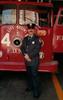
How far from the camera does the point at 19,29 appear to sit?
11328mm

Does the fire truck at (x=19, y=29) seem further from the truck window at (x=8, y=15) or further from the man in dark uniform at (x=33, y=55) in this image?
the man in dark uniform at (x=33, y=55)

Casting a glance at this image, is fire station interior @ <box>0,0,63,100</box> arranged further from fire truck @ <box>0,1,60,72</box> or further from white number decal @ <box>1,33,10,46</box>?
white number decal @ <box>1,33,10,46</box>

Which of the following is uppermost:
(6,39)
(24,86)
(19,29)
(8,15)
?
(8,15)

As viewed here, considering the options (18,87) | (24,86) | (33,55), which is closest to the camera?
(33,55)

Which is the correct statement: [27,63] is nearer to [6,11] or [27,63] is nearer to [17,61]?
[17,61]

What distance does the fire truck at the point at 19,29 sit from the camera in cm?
1134

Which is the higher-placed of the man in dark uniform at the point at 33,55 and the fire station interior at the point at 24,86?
the man in dark uniform at the point at 33,55

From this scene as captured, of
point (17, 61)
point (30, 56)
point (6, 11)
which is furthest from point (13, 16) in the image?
point (30, 56)

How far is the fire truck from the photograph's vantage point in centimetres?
1134

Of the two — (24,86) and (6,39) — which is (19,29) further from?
(24,86)

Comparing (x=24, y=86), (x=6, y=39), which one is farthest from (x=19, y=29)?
(x=24, y=86)

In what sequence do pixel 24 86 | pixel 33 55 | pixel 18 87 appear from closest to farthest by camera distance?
pixel 33 55 < pixel 18 87 < pixel 24 86

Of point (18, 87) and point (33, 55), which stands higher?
point (33, 55)

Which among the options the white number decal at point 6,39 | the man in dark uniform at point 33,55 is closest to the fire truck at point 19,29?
the white number decal at point 6,39
